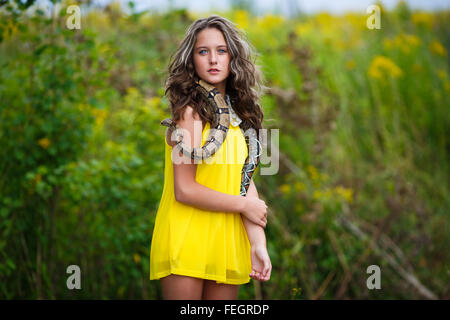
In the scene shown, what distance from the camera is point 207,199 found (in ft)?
6.74

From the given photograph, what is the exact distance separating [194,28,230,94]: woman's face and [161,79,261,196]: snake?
5 cm

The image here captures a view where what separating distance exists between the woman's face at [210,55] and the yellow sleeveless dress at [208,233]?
263mm

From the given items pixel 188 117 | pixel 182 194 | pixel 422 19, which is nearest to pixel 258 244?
pixel 182 194

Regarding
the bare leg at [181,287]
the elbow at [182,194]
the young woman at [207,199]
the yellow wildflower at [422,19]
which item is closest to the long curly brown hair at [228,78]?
the young woman at [207,199]

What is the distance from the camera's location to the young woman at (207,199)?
207 centimetres

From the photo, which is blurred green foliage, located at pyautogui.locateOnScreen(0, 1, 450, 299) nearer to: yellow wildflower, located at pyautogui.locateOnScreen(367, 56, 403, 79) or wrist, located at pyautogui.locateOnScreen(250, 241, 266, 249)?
yellow wildflower, located at pyautogui.locateOnScreen(367, 56, 403, 79)

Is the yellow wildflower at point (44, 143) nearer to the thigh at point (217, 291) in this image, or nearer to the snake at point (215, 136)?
the snake at point (215, 136)

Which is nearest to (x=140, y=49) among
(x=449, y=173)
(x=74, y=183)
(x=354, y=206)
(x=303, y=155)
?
(x=303, y=155)

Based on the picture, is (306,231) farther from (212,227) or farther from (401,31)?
(401,31)

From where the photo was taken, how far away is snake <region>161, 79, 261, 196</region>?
2008mm

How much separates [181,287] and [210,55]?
1.18 m

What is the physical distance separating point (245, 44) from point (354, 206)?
3.75 meters

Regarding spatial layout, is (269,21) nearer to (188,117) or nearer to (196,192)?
(188,117)

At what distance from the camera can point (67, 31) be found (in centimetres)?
346
